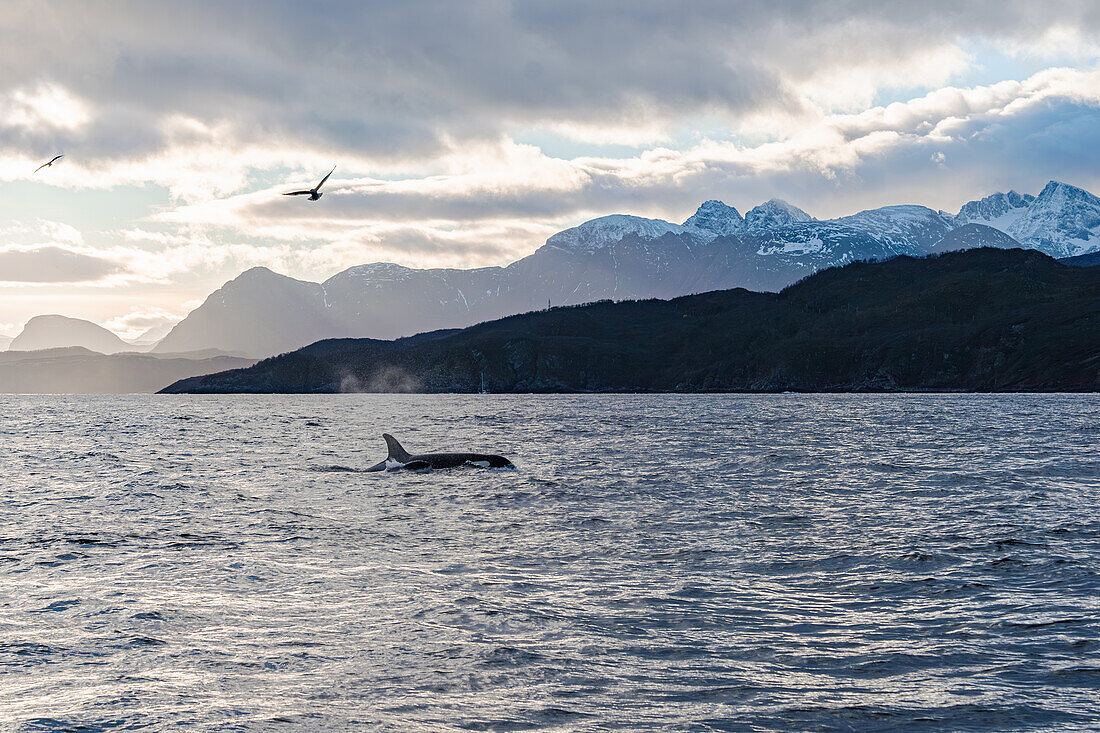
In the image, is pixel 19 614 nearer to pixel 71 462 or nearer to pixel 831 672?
pixel 831 672

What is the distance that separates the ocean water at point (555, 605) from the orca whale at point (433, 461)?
23.5ft

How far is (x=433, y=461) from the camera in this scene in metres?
47.5

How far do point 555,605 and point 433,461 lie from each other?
3132cm

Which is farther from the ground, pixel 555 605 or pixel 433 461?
pixel 555 605

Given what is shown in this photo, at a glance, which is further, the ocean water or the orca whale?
the orca whale

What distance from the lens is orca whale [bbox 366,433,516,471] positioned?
46312 mm

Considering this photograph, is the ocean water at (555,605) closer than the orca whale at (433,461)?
Yes

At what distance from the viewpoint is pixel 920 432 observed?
77750 mm

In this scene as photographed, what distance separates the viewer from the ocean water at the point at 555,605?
1114 centimetres

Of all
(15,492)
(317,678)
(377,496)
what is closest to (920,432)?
(377,496)

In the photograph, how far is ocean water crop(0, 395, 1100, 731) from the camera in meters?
11.1

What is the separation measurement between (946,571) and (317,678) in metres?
14.4

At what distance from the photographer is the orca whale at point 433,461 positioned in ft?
152

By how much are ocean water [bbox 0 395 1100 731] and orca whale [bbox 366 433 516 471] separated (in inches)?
282
